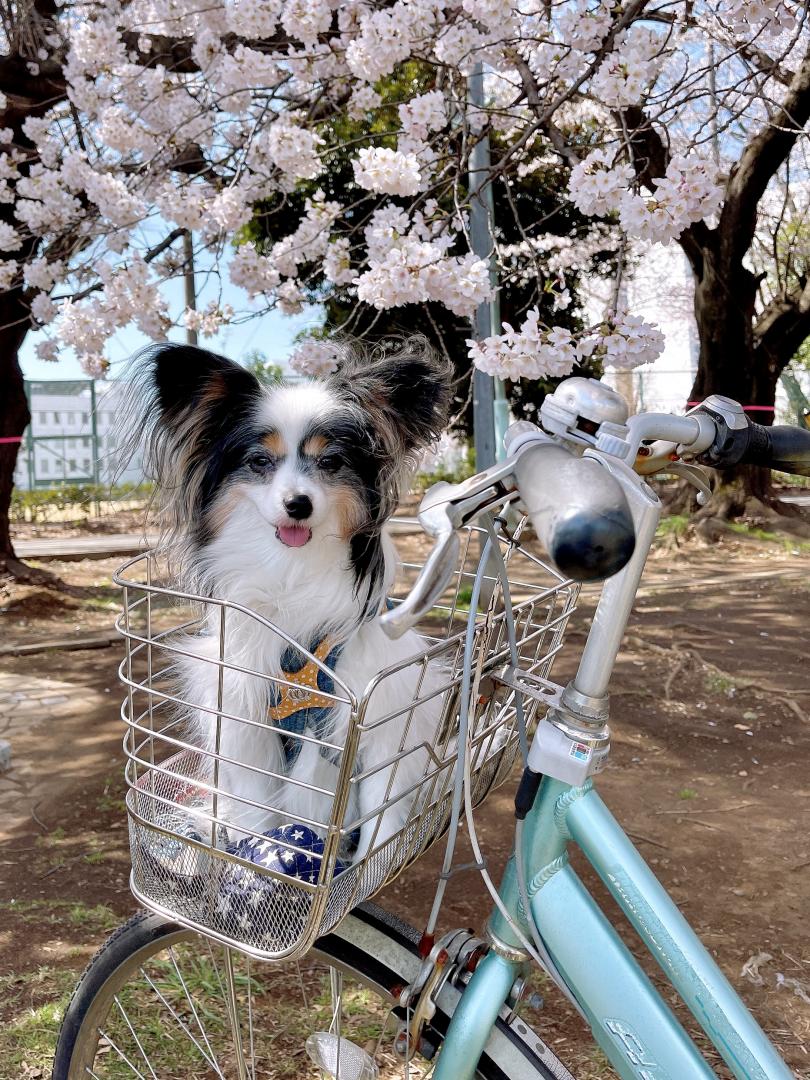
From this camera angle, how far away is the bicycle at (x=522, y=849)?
2.85ft

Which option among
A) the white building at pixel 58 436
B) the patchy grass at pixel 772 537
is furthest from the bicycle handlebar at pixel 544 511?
the white building at pixel 58 436

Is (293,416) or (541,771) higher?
(293,416)

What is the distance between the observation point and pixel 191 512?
6.07 feet

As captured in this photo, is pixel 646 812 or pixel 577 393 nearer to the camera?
pixel 577 393

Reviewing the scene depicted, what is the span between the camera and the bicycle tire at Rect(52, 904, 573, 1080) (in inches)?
42.1

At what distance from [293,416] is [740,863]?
6.35 ft

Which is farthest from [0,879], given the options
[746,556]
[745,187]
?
[745,187]

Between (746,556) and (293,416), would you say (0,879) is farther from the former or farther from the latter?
(746,556)

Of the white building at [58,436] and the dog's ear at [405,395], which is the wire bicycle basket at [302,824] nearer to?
the dog's ear at [405,395]

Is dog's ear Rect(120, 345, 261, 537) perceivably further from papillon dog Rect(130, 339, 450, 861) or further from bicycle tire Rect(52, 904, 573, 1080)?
bicycle tire Rect(52, 904, 573, 1080)

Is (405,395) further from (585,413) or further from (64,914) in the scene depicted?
(64,914)

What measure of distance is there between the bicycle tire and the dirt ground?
2.13ft

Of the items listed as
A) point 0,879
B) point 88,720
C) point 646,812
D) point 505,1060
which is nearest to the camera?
point 505,1060

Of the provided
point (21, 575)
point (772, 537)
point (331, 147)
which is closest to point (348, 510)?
point (331, 147)
